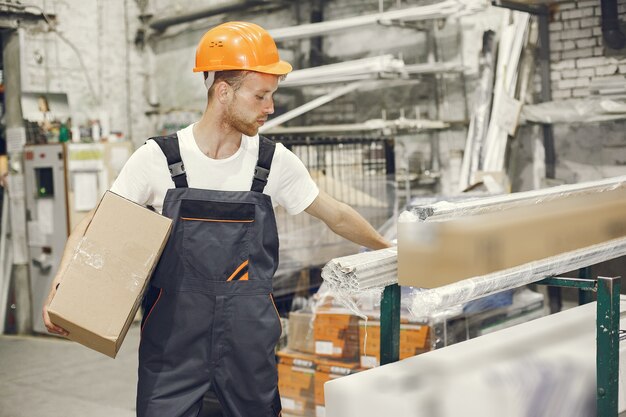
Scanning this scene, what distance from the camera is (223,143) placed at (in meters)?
2.34

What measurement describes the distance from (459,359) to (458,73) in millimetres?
4093

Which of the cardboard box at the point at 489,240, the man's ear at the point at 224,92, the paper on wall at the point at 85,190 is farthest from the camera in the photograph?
the paper on wall at the point at 85,190

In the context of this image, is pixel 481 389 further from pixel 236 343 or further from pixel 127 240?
pixel 127 240

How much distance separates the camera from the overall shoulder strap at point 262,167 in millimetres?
2328

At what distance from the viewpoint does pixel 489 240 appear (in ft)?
6.07

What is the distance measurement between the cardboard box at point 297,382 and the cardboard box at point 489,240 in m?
2.07

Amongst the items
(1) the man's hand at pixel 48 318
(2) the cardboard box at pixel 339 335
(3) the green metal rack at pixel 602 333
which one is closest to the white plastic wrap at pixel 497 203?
(3) the green metal rack at pixel 602 333

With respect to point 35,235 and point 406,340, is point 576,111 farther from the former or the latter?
point 35,235

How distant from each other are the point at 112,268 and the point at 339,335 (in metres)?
2.00

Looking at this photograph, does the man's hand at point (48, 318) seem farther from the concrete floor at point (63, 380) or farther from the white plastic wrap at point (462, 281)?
the concrete floor at point (63, 380)

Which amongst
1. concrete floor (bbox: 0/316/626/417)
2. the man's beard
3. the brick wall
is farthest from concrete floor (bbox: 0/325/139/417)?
the brick wall

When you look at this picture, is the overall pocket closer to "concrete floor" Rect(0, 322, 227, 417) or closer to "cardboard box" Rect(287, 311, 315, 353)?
"concrete floor" Rect(0, 322, 227, 417)

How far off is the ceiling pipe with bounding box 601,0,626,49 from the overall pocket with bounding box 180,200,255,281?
3.56 meters

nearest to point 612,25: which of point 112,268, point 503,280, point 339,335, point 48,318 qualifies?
point 339,335
